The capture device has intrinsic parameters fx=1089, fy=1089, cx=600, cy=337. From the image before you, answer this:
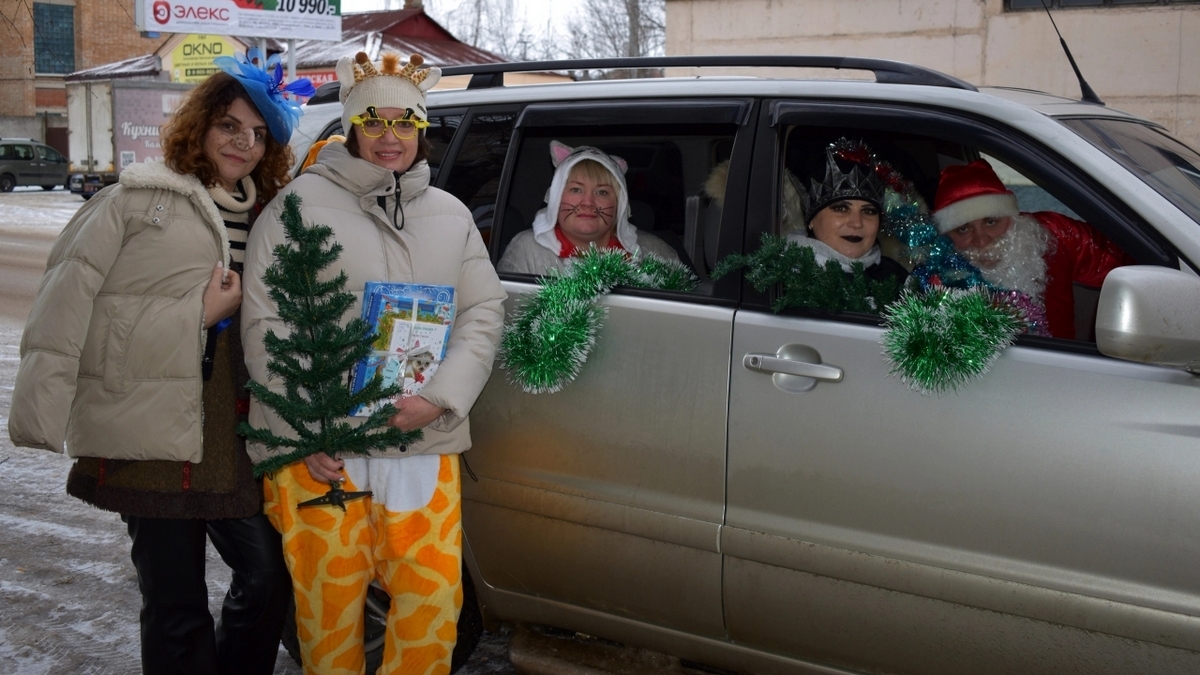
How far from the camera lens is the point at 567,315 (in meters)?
2.96

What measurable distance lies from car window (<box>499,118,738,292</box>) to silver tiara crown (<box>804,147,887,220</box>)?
0.90ft

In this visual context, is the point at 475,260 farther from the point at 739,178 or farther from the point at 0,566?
the point at 0,566

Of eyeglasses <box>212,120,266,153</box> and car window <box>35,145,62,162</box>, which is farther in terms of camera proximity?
car window <box>35,145,62,162</box>

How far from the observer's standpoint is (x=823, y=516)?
2.65 m

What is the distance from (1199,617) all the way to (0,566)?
14.2ft

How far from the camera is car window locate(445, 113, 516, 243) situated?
133 inches

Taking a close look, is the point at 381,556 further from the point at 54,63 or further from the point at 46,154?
the point at 54,63

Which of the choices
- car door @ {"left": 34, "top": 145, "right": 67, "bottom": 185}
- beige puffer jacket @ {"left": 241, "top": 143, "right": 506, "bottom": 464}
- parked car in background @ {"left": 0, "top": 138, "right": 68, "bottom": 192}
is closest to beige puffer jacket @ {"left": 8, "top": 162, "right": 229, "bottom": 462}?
beige puffer jacket @ {"left": 241, "top": 143, "right": 506, "bottom": 464}

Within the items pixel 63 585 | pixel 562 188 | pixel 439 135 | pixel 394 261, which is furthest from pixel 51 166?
pixel 394 261

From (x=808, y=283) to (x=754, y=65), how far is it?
2.39 ft

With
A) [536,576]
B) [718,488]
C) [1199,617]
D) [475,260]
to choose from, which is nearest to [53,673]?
[536,576]

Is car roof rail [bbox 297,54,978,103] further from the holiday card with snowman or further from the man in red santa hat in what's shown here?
the holiday card with snowman

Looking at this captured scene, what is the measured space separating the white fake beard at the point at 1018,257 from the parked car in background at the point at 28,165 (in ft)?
115

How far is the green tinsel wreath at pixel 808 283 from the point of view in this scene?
2719mm
